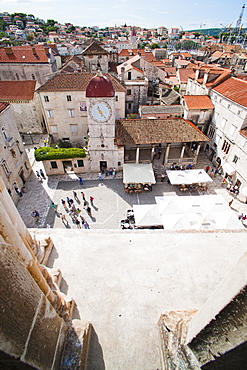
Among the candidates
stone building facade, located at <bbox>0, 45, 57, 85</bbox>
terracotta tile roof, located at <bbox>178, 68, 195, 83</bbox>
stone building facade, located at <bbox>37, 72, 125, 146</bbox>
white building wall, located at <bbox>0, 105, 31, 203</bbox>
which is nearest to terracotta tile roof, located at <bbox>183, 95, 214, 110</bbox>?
stone building facade, located at <bbox>37, 72, 125, 146</bbox>

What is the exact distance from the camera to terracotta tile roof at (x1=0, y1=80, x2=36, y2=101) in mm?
28547

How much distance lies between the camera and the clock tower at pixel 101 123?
19.1 metres

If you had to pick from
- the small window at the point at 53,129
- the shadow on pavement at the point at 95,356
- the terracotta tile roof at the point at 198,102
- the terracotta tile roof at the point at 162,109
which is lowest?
the small window at the point at 53,129

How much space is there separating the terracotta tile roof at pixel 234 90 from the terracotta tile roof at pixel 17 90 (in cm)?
2520

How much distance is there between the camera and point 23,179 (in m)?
22.0

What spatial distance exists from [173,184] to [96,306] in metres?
16.5

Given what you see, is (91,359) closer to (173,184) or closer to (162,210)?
(162,210)

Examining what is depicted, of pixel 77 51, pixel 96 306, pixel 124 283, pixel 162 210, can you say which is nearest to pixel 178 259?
pixel 124 283

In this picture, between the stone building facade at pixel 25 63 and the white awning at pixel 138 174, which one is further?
the stone building facade at pixel 25 63

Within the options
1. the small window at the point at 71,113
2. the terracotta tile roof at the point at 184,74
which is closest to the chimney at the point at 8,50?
the small window at the point at 71,113

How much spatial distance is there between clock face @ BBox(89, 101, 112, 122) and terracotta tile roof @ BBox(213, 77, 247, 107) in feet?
44.1

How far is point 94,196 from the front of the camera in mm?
20578

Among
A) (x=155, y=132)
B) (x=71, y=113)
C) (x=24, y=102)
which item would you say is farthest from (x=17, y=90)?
(x=155, y=132)

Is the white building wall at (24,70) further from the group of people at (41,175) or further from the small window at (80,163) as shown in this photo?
the small window at (80,163)
